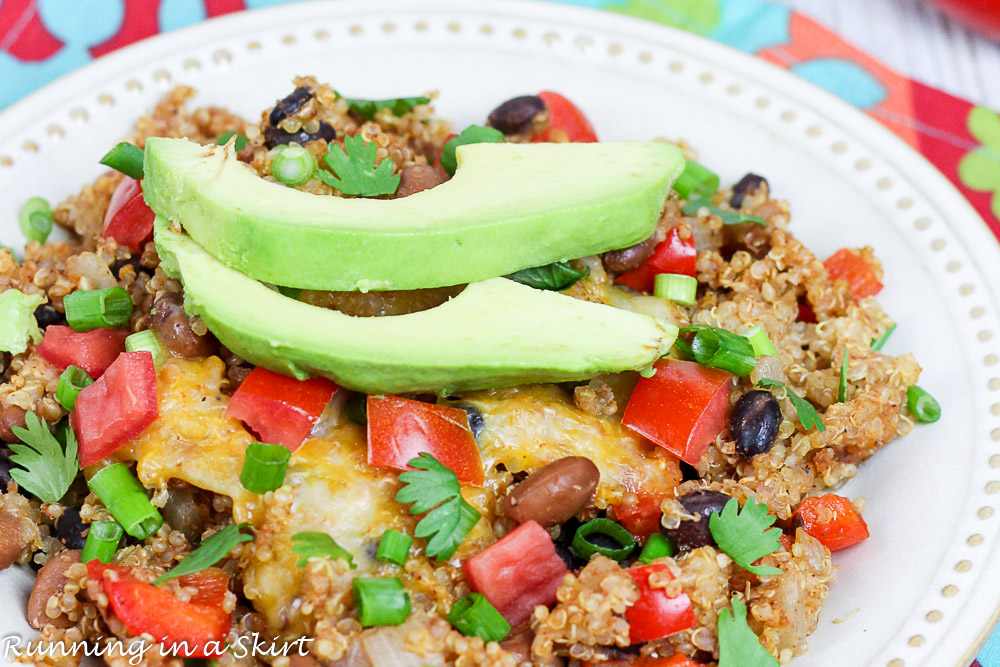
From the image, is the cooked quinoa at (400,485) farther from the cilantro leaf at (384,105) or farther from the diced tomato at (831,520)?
the cilantro leaf at (384,105)

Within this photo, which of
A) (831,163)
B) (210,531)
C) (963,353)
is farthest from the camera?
(831,163)

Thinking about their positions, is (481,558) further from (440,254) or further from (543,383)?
(440,254)

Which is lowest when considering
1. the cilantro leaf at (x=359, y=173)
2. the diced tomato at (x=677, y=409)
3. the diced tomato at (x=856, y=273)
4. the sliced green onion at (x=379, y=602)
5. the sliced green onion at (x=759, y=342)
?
the sliced green onion at (x=379, y=602)

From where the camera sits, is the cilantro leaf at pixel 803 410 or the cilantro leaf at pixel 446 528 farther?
the cilantro leaf at pixel 803 410

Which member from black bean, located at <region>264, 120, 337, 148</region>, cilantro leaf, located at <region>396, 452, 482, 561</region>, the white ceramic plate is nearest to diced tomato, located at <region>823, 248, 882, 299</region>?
the white ceramic plate

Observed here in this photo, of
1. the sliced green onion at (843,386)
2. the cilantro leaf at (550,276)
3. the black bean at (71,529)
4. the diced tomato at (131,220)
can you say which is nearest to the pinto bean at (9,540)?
the black bean at (71,529)

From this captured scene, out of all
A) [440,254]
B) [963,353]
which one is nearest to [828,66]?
[963,353]

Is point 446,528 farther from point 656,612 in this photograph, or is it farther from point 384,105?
point 384,105

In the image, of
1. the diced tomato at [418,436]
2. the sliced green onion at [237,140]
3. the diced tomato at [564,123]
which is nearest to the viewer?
the diced tomato at [418,436]
